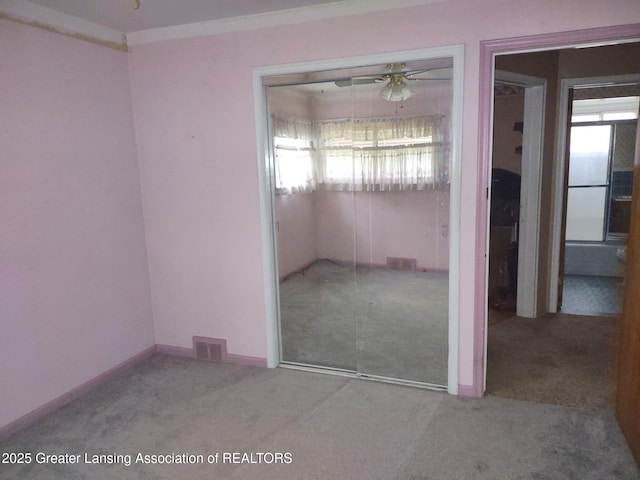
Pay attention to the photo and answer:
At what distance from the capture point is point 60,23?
2.62m

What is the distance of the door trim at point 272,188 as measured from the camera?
2.47 m

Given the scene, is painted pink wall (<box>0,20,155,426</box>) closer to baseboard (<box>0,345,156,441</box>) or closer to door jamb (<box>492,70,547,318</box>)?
baseboard (<box>0,345,156,441</box>)

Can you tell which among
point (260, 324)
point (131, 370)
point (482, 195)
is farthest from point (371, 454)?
Answer: point (131, 370)

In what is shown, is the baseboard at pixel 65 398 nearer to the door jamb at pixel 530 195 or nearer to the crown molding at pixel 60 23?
the crown molding at pixel 60 23

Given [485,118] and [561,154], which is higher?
[485,118]

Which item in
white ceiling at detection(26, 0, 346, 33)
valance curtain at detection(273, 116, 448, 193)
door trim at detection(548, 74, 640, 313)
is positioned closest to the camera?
white ceiling at detection(26, 0, 346, 33)

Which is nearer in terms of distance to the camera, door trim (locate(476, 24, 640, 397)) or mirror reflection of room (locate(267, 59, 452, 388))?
door trim (locate(476, 24, 640, 397))

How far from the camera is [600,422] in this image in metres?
2.38

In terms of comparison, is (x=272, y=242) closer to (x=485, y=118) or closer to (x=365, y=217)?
(x=365, y=217)

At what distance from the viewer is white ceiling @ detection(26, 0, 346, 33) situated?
2484mm

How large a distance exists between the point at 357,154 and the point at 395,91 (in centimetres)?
70

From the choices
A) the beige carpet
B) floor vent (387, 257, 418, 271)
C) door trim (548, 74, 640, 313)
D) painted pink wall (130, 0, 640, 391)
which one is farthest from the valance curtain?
door trim (548, 74, 640, 313)

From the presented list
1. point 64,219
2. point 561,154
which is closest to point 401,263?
point 561,154

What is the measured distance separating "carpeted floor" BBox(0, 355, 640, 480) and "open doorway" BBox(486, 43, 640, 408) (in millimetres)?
251
